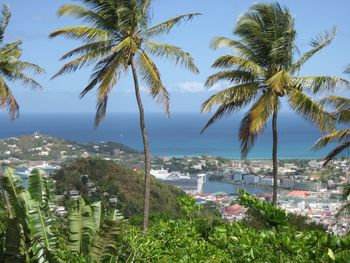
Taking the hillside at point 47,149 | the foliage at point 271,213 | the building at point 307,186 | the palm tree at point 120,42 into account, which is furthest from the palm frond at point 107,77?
the hillside at point 47,149

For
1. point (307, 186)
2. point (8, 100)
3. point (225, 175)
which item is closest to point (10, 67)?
point (8, 100)

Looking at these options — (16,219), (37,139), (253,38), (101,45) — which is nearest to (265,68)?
(253,38)

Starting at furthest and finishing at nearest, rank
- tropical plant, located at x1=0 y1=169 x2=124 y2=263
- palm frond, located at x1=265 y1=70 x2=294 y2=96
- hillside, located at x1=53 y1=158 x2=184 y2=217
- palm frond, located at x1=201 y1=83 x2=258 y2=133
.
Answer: hillside, located at x1=53 y1=158 x2=184 y2=217, palm frond, located at x1=201 y1=83 x2=258 y2=133, palm frond, located at x1=265 y1=70 x2=294 y2=96, tropical plant, located at x1=0 y1=169 x2=124 y2=263

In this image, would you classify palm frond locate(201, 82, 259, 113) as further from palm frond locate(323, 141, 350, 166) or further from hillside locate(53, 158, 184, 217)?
hillside locate(53, 158, 184, 217)

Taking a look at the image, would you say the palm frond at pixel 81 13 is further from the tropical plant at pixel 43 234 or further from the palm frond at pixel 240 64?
the tropical plant at pixel 43 234

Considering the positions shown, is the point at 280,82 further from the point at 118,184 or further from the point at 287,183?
the point at 287,183

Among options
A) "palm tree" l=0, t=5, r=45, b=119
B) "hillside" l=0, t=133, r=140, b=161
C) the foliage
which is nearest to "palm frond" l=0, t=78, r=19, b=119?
"palm tree" l=0, t=5, r=45, b=119
